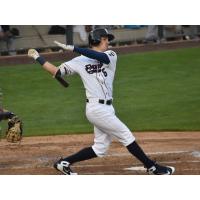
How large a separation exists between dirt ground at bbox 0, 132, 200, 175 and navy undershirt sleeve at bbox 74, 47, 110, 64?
1446mm

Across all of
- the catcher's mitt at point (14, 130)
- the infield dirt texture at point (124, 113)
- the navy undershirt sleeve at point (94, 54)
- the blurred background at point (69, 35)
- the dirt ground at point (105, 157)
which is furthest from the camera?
the blurred background at point (69, 35)

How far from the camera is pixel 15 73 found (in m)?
19.0

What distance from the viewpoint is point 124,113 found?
48.1 feet

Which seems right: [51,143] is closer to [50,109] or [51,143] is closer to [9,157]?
[9,157]

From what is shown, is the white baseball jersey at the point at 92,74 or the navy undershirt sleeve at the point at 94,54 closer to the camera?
the navy undershirt sleeve at the point at 94,54

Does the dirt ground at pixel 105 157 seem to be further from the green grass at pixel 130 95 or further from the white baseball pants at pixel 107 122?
the green grass at pixel 130 95

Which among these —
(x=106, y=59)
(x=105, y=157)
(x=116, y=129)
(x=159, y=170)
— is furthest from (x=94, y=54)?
(x=105, y=157)

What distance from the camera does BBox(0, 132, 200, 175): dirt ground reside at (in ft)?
31.0

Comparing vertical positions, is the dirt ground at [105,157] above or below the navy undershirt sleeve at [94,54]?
below

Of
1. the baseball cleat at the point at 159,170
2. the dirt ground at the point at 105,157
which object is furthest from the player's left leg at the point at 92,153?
the baseball cleat at the point at 159,170

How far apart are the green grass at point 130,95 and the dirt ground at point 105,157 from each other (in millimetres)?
936

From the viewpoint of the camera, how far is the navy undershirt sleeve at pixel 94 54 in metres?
8.45
